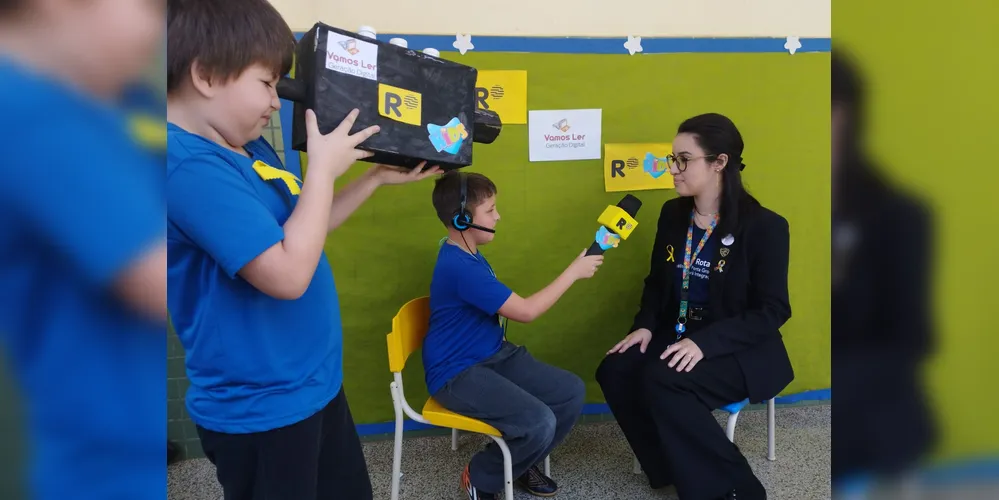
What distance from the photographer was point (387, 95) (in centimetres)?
89

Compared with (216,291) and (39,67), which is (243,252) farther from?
(39,67)

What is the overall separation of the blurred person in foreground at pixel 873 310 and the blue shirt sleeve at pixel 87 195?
0.30 meters

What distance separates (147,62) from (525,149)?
1753 mm

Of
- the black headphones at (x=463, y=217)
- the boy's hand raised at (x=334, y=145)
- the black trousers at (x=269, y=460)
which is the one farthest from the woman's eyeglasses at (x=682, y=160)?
the black trousers at (x=269, y=460)

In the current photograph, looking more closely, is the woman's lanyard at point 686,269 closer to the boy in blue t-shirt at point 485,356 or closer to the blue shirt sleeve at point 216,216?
the boy in blue t-shirt at point 485,356

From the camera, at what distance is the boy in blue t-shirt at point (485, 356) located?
4.91 ft

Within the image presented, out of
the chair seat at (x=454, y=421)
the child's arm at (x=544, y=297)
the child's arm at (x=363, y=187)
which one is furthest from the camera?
the child's arm at (x=544, y=297)

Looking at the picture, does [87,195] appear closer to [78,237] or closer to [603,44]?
[78,237]

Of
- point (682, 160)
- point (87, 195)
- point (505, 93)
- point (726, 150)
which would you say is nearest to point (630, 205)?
point (682, 160)

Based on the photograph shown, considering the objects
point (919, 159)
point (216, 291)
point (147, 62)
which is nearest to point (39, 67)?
point (147, 62)

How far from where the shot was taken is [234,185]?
0.72m

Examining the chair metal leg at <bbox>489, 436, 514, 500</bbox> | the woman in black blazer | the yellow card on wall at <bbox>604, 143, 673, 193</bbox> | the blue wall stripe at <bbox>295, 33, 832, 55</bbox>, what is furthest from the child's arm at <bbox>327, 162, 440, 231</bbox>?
the yellow card on wall at <bbox>604, 143, 673, 193</bbox>

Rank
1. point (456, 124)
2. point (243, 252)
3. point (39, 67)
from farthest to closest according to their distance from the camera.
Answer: point (456, 124), point (243, 252), point (39, 67)

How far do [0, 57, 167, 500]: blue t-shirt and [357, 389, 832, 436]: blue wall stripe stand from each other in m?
1.85
